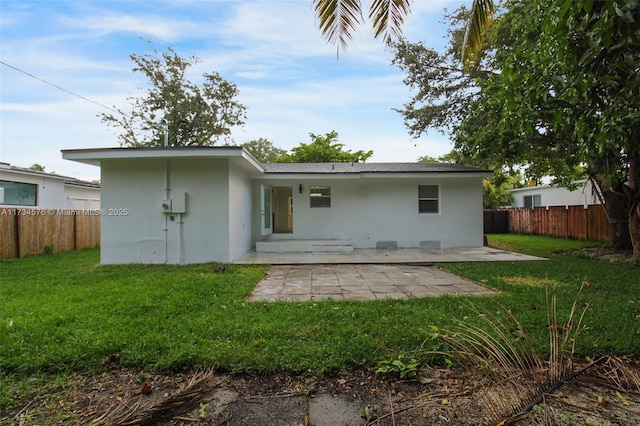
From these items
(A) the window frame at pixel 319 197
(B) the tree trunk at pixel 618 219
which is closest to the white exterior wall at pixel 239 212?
(A) the window frame at pixel 319 197

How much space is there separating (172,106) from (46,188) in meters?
10.6

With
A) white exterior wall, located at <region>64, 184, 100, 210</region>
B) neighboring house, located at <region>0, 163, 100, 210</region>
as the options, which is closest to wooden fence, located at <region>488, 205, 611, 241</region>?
neighboring house, located at <region>0, 163, 100, 210</region>

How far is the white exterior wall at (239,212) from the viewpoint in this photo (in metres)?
7.95

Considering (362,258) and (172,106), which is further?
(172,106)

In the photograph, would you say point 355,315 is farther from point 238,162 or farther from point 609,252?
point 609,252

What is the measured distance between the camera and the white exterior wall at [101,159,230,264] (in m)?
7.68

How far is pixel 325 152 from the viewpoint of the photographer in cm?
2511

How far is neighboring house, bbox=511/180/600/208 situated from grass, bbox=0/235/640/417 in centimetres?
1189

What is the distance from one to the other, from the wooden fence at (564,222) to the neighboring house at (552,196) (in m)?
1.76

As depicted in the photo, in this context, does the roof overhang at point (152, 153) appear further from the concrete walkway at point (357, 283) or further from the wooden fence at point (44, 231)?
the wooden fence at point (44, 231)

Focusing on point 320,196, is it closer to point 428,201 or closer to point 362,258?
point 362,258

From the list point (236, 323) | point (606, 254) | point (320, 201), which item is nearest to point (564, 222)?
point (606, 254)

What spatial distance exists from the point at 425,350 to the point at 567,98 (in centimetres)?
290

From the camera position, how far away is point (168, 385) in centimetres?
228
